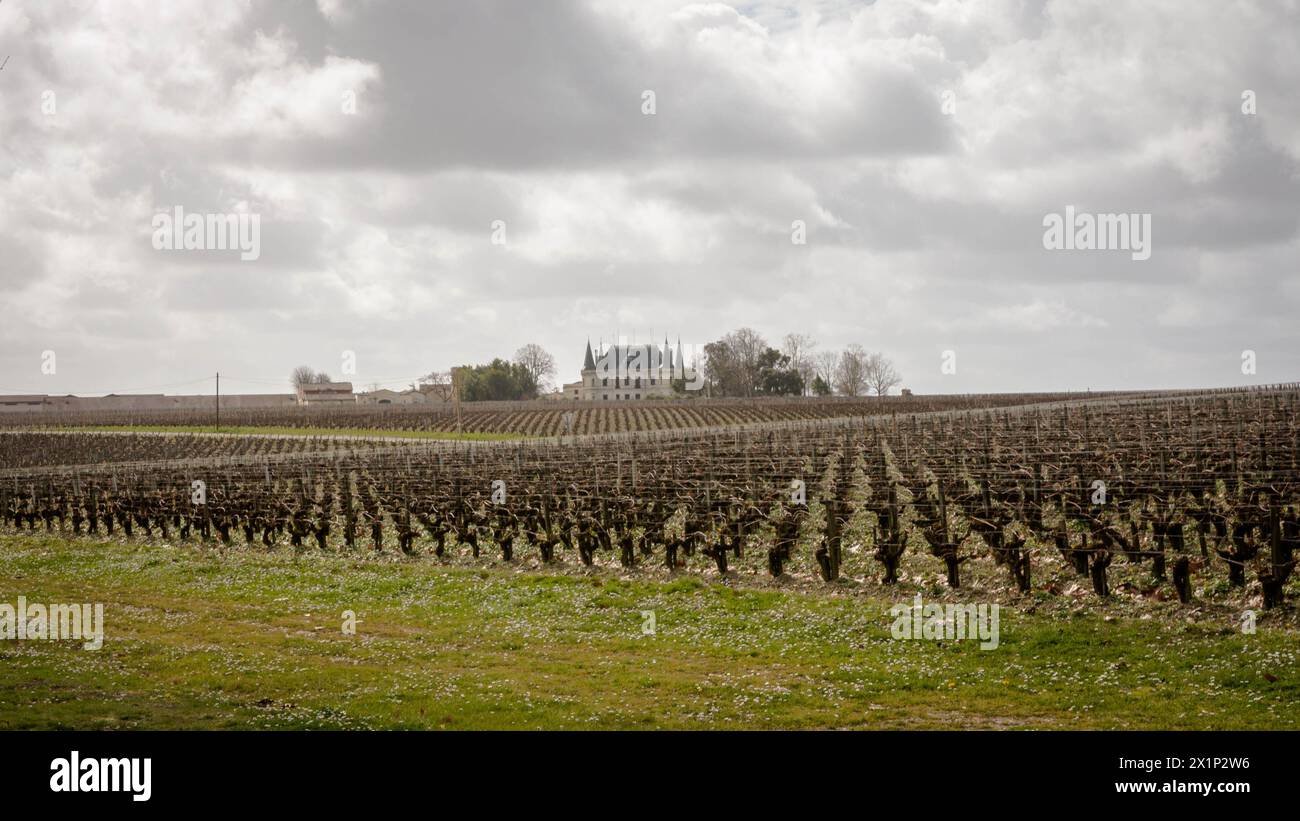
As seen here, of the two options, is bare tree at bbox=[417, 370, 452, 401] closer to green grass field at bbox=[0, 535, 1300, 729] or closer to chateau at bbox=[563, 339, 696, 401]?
chateau at bbox=[563, 339, 696, 401]

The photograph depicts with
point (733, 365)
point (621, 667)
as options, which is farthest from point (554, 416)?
point (621, 667)

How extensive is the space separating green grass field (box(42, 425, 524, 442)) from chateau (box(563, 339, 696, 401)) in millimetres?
79612

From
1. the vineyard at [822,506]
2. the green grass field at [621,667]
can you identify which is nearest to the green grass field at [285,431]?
the vineyard at [822,506]

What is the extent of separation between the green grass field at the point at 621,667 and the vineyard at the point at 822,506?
156 cm

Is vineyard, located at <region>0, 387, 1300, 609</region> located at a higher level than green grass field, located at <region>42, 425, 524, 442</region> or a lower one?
lower

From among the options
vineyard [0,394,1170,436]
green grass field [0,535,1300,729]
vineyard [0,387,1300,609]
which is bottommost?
green grass field [0,535,1300,729]

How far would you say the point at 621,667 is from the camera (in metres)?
13.5

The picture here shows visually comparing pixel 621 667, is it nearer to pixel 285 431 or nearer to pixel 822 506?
pixel 822 506

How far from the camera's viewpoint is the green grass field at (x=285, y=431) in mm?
76000

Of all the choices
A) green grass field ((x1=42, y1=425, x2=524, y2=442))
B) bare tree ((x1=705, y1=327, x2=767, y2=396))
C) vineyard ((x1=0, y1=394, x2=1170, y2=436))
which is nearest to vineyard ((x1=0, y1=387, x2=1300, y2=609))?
green grass field ((x1=42, y1=425, x2=524, y2=442))

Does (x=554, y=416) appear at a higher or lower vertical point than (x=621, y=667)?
higher

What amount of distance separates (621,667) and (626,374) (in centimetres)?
16559

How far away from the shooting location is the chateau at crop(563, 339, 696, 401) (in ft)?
562

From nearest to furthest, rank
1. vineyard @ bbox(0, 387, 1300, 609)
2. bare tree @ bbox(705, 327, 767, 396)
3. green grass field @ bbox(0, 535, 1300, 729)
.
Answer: green grass field @ bbox(0, 535, 1300, 729) < vineyard @ bbox(0, 387, 1300, 609) < bare tree @ bbox(705, 327, 767, 396)
